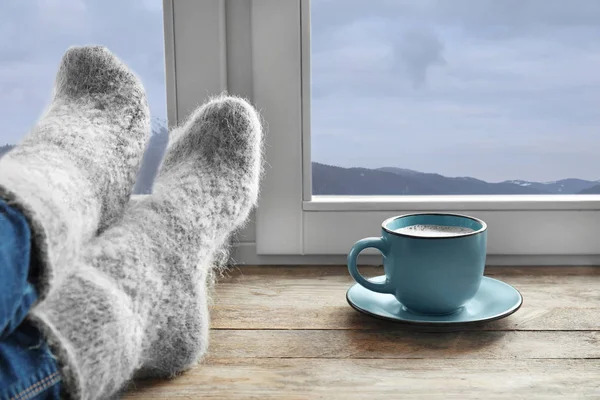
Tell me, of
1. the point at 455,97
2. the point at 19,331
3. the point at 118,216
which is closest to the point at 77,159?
the point at 118,216

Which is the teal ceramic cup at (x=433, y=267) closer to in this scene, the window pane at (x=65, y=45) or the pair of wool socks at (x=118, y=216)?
the pair of wool socks at (x=118, y=216)

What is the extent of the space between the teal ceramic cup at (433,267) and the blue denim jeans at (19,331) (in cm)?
33

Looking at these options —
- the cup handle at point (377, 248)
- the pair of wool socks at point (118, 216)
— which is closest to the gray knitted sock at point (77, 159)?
the pair of wool socks at point (118, 216)

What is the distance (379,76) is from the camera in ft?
3.03

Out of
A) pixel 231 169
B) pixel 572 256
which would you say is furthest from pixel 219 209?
pixel 572 256

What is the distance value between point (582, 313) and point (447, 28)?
17.3 inches

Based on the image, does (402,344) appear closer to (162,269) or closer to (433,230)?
(433,230)

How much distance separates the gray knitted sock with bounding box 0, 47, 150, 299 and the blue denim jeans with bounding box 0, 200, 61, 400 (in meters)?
0.01

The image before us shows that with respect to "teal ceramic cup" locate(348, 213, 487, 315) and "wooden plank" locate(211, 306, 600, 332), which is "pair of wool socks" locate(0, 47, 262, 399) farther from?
"teal ceramic cup" locate(348, 213, 487, 315)

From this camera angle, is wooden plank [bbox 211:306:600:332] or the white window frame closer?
wooden plank [bbox 211:306:600:332]

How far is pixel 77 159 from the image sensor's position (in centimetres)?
61

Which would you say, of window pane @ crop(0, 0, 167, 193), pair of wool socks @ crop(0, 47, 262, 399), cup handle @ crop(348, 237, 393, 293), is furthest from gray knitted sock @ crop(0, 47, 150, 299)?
cup handle @ crop(348, 237, 393, 293)

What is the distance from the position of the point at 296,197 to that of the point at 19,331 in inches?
19.2

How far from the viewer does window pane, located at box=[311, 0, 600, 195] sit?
Answer: 89 cm
